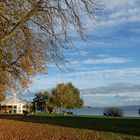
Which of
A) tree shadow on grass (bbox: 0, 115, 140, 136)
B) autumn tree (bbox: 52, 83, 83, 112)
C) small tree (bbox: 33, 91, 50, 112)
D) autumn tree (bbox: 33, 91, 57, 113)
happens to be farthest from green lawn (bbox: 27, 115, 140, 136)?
small tree (bbox: 33, 91, 50, 112)

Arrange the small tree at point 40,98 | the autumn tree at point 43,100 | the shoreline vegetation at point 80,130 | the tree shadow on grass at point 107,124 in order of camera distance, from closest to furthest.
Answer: the shoreline vegetation at point 80,130
the tree shadow on grass at point 107,124
the autumn tree at point 43,100
the small tree at point 40,98

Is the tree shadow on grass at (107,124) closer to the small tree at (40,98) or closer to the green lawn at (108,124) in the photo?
the green lawn at (108,124)

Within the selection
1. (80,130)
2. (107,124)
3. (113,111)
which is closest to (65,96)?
(113,111)

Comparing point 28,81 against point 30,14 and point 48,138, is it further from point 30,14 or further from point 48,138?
point 30,14

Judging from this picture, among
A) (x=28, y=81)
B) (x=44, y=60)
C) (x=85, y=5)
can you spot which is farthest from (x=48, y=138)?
(x=85, y=5)

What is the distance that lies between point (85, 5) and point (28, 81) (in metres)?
10.4

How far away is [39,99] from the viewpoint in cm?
12050

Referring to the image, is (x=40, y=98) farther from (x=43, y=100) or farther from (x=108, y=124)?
(x=108, y=124)

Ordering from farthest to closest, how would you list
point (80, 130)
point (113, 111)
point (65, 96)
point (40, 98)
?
1. point (40, 98)
2. point (65, 96)
3. point (113, 111)
4. point (80, 130)

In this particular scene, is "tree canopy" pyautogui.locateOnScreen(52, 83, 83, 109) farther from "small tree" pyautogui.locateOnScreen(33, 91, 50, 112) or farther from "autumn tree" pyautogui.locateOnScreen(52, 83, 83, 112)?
"small tree" pyautogui.locateOnScreen(33, 91, 50, 112)

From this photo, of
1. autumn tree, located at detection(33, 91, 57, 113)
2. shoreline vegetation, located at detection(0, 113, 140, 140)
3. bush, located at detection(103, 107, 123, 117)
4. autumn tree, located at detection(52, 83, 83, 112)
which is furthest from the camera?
autumn tree, located at detection(52, 83, 83, 112)

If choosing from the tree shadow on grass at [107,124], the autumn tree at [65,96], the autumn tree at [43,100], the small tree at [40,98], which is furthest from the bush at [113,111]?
the small tree at [40,98]

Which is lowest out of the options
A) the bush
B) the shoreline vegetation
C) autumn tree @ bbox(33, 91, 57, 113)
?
the shoreline vegetation

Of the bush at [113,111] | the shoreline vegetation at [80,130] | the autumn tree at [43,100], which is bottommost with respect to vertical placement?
the shoreline vegetation at [80,130]
